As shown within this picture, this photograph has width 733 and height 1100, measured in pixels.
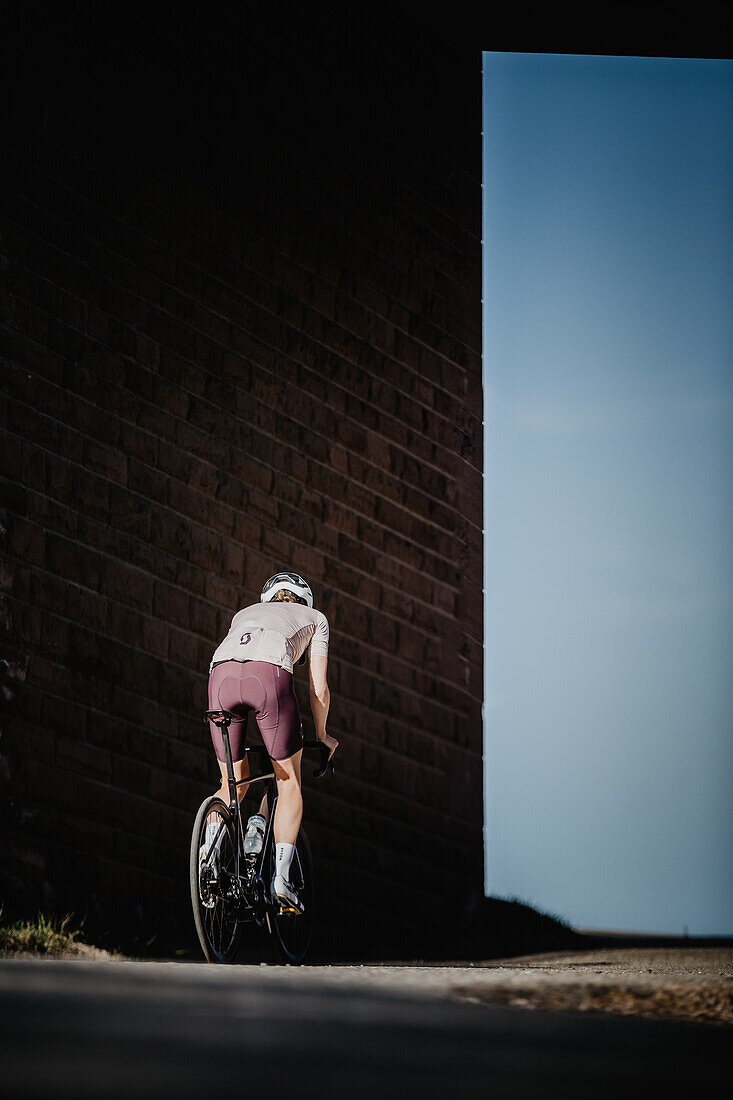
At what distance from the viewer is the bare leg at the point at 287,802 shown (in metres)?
6.95

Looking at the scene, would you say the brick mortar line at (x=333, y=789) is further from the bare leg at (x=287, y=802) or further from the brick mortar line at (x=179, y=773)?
the bare leg at (x=287, y=802)

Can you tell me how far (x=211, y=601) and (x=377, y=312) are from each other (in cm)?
310

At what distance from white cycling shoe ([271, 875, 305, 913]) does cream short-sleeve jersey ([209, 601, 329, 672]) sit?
3.01 ft

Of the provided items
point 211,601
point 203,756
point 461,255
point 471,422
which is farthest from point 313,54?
point 203,756

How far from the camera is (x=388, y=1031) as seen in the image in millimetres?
4004

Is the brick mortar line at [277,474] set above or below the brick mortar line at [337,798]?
above

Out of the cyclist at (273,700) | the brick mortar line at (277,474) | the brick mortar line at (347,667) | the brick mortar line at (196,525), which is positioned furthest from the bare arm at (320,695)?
the brick mortar line at (277,474)

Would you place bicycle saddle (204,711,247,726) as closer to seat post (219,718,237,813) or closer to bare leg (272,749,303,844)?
seat post (219,718,237,813)

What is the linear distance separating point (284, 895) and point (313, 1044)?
10.1ft

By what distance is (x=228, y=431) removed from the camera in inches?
412

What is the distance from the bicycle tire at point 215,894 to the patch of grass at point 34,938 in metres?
1.12

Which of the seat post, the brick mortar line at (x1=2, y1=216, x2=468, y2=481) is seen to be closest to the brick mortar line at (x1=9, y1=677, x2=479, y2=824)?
the seat post

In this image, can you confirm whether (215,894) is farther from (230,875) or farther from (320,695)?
(320,695)

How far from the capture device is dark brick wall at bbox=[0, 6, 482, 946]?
899cm
